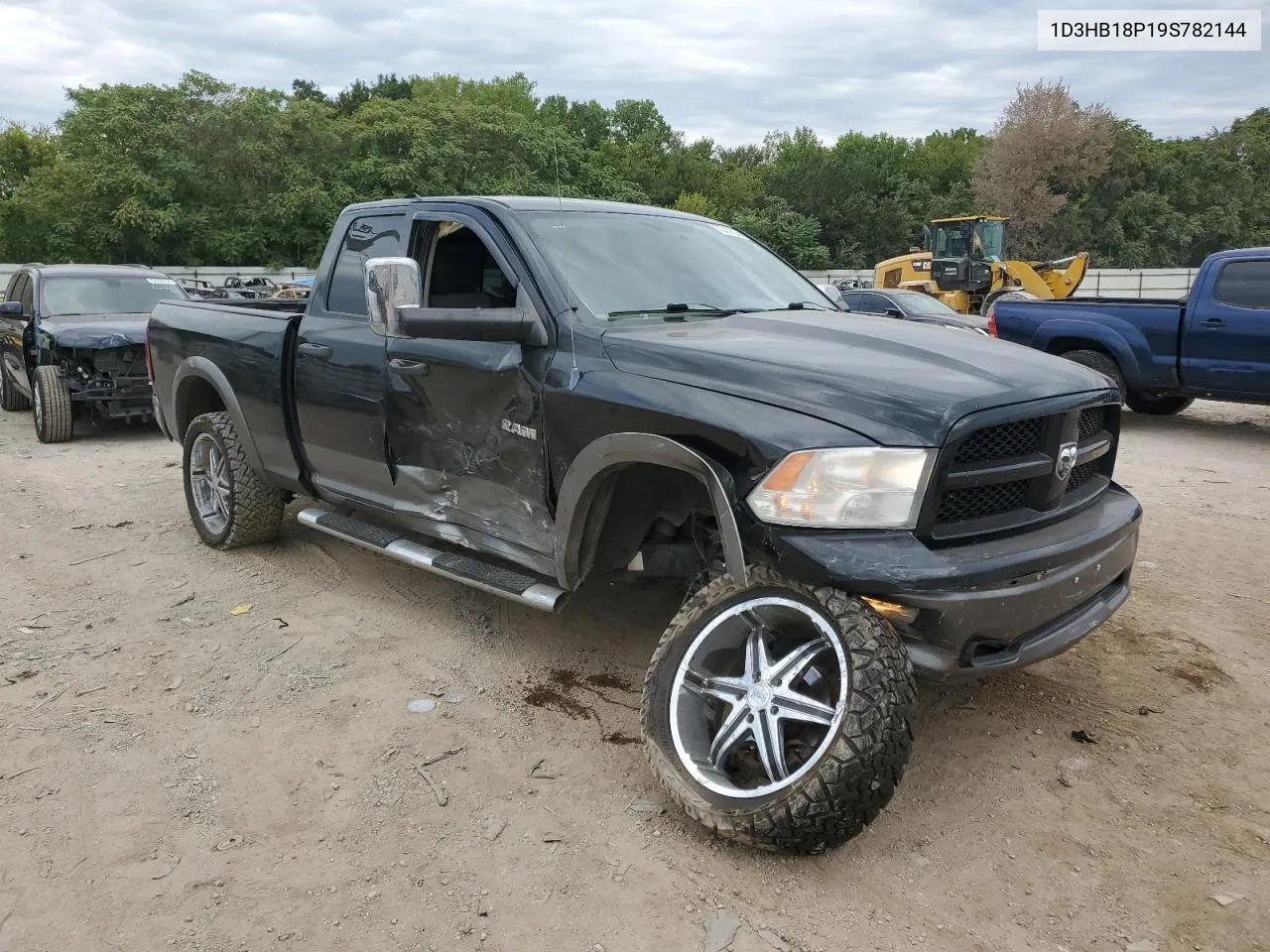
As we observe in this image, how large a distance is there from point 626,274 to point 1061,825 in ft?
8.11

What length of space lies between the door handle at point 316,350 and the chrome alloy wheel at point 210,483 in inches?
45.4

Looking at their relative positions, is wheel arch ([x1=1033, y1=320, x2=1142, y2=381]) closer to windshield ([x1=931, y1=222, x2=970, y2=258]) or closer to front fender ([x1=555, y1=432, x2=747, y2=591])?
front fender ([x1=555, y1=432, x2=747, y2=591])

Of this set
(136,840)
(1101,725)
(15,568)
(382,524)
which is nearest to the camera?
(136,840)

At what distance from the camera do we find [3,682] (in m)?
4.02

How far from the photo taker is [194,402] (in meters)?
5.99

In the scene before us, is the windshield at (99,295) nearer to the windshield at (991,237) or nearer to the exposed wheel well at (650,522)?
the exposed wheel well at (650,522)

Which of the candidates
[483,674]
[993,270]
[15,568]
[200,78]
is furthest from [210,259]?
[483,674]

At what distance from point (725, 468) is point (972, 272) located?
2104 cm

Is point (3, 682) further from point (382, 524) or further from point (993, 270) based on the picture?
point (993, 270)

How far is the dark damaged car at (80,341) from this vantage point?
939 centimetres

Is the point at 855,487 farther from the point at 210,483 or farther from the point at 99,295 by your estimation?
the point at 99,295

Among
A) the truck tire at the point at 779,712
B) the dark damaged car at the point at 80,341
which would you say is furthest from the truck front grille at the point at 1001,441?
the dark damaged car at the point at 80,341

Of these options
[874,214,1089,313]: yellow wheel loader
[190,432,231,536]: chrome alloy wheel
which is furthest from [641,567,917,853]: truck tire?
[874,214,1089,313]: yellow wheel loader

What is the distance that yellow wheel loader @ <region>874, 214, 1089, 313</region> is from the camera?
2008cm
